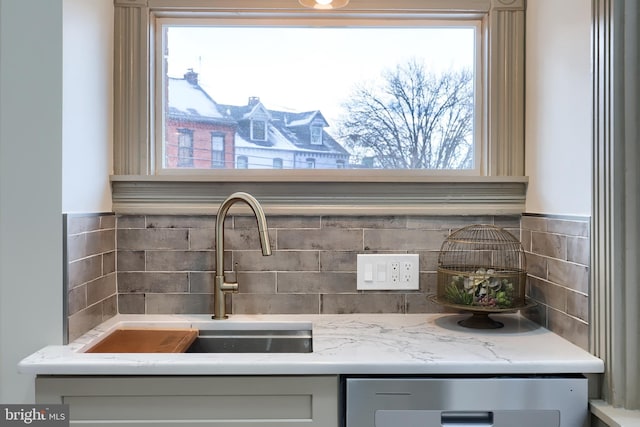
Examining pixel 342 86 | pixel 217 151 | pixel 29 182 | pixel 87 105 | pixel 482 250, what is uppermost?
pixel 342 86

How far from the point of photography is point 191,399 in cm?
119

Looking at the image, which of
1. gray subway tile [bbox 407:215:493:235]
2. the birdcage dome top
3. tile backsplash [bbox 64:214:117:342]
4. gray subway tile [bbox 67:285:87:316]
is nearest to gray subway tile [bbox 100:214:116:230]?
tile backsplash [bbox 64:214:117:342]

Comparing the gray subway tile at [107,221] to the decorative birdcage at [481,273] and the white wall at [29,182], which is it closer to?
the white wall at [29,182]

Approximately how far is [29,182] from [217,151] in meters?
0.63

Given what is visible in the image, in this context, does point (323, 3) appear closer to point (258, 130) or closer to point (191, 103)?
point (258, 130)

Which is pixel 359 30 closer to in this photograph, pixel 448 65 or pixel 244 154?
pixel 448 65

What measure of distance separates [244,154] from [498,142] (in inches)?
35.7

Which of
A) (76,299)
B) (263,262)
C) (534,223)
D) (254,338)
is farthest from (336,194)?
(76,299)

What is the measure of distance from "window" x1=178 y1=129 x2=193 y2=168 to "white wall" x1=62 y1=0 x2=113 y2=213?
234mm

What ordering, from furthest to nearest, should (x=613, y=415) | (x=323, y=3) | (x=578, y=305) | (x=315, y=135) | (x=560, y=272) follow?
(x=315, y=135) → (x=323, y=3) → (x=560, y=272) → (x=578, y=305) → (x=613, y=415)

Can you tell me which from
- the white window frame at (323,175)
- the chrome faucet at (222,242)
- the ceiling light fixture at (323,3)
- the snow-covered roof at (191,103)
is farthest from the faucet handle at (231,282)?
the ceiling light fixture at (323,3)

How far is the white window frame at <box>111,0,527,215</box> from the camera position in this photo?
1.67m

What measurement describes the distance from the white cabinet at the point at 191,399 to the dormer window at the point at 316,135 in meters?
0.88

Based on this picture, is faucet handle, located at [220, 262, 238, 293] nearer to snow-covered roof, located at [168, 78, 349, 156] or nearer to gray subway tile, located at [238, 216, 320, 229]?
gray subway tile, located at [238, 216, 320, 229]
